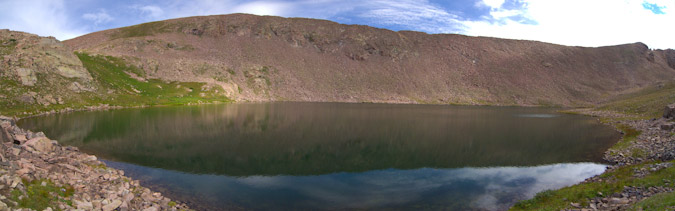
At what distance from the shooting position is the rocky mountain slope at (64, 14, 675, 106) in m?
111

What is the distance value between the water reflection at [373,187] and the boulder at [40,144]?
4.36 metres

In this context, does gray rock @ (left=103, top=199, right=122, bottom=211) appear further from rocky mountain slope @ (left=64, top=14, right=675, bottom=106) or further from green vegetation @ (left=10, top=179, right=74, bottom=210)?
rocky mountain slope @ (left=64, top=14, right=675, bottom=106)

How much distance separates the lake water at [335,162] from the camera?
52.7ft

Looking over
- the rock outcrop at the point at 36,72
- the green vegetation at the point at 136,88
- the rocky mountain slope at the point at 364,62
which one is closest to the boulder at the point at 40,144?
the rock outcrop at the point at 36,72

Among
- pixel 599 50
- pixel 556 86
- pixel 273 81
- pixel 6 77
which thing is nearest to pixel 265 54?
pixel 273 81

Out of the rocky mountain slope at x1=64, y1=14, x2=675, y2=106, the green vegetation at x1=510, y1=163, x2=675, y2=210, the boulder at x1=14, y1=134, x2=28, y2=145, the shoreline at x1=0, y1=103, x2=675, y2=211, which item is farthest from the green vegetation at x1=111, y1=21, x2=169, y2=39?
the green vegetation at x1=510, y1=163, x2=675, y2=210

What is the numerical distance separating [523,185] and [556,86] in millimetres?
135008

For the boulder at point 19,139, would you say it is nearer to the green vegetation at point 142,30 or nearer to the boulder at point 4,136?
the boulder at point 4,136

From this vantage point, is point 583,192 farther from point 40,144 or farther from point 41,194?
point 40,144

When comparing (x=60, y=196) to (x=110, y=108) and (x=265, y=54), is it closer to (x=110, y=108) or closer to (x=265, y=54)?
(x=110, y=108)

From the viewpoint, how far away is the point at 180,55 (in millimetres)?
111875

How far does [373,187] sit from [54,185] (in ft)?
44.4

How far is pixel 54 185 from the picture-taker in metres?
11.1

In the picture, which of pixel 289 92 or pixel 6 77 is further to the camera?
pixel 289 92
